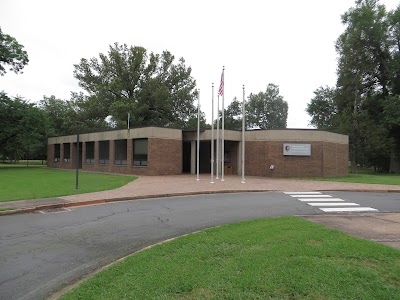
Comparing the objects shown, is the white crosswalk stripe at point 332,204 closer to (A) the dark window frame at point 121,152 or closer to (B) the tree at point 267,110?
(A) the dark window frame at point 121,152

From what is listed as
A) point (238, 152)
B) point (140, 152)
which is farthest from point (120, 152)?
point (238, 152)

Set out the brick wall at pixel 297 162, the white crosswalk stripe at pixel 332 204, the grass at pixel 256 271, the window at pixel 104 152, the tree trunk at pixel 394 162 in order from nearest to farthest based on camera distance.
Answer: the grass at pixel 256 271 < the white crosswalk stripe at pixel 332 204 < the brick wall at pixel 297 162 < the window at pixel 104 152 < the tree trunk at pixel 394 162

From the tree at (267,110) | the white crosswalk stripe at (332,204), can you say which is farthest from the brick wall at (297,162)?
the tree at (267,110)

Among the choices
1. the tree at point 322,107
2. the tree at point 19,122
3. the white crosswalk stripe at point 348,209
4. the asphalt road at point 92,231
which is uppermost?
the tree at point 322,107

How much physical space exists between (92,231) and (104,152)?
26.5 meters

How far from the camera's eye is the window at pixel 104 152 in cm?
3266

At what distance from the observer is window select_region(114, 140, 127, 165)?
30.5 metres

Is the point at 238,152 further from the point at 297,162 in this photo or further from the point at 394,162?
the point at 394,162

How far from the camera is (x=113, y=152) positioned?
31688mm

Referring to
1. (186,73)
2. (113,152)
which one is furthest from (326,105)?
(113,152)

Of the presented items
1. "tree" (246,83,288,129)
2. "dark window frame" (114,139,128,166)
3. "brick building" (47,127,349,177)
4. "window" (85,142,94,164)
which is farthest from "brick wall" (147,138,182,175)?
"tree" (246,83,288,129)

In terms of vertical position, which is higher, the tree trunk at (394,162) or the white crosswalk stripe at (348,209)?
the tree trunk at (394,162)

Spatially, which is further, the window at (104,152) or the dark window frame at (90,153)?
the dark window frame at (90,153)

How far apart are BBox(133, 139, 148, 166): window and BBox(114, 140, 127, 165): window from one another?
1681 millimetres
